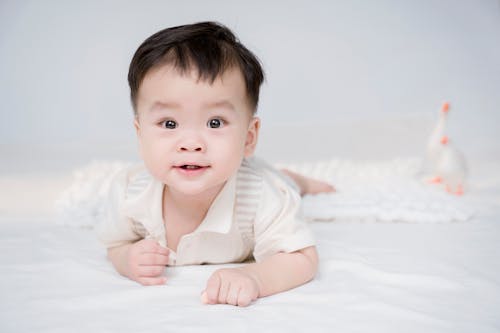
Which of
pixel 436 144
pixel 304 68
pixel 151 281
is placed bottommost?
pixel 151 281

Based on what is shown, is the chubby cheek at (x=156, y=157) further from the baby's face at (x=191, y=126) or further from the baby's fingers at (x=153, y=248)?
the baby's fingers at (x=153, y=248)

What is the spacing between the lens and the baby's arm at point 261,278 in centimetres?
100

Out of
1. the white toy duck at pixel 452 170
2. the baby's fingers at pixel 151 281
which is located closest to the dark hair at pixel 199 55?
the baby's fingers at pixel 151 281

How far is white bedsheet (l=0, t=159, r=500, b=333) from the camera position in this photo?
931 mm

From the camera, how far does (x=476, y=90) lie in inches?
134

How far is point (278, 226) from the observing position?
1.19m

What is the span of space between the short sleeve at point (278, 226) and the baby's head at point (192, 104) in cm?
15

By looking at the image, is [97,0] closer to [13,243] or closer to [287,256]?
[13,243]

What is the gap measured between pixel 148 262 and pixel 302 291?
298 mm

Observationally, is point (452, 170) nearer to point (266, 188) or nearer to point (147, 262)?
point (266, 188)

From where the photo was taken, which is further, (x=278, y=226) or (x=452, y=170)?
(x=452, y=170)

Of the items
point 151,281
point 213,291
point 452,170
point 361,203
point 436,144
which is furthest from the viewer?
point 436,144

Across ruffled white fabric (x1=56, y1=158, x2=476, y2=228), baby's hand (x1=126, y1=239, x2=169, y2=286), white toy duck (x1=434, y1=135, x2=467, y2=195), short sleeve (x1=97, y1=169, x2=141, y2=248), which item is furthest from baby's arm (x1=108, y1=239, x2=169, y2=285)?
white toy duck (x1=434, y1=135, x2=467, y2=195)

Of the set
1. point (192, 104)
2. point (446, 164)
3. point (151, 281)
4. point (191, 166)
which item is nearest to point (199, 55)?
point (192, 104)
